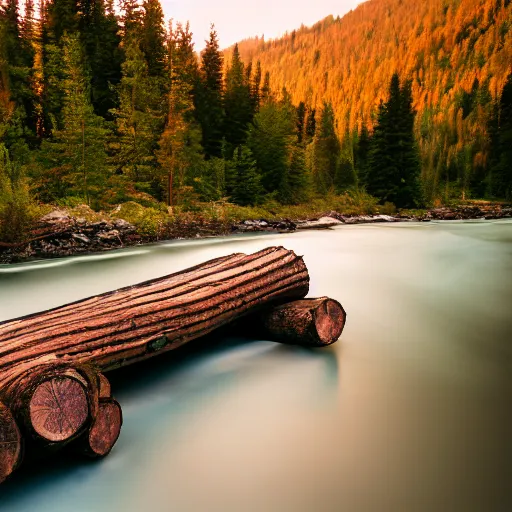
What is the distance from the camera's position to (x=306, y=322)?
13.1ft

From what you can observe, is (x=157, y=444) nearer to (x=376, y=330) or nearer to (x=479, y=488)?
(x=479, y=488)

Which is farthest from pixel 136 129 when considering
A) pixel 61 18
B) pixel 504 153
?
pixel 504 153

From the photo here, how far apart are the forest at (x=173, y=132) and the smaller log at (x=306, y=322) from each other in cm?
813

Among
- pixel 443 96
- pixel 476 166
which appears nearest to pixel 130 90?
pixel 476 166

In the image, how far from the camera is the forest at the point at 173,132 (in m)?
16.2

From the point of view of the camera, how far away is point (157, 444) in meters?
2.58

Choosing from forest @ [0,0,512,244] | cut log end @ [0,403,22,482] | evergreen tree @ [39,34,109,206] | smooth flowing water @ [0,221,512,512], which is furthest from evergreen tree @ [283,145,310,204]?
cut log end @ [0,403,22,482]

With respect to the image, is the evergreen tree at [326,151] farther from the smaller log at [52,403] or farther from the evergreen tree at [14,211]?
the smaller log at [52,403]

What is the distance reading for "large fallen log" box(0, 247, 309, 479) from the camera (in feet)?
6.49

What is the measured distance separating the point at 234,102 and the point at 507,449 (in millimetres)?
33683

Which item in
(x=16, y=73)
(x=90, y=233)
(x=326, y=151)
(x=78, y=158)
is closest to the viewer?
(x=90, y=233)

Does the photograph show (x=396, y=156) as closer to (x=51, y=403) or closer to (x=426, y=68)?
(x=51, y=403)

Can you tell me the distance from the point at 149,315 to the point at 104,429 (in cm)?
97

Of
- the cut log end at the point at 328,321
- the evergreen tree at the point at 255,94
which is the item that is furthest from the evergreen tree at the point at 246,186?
the cut log end at the point at 328,321
